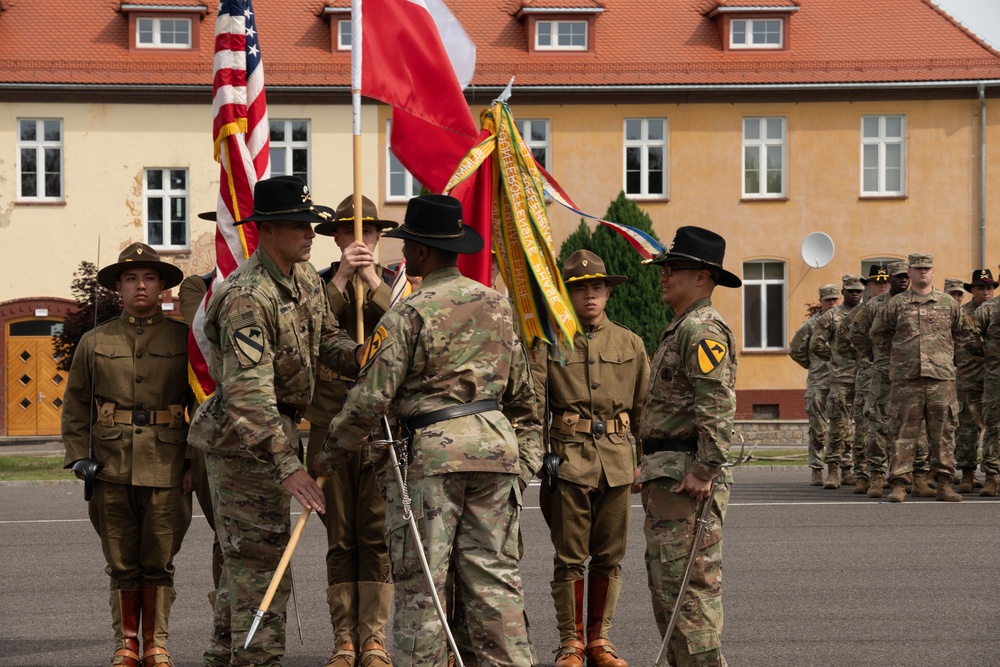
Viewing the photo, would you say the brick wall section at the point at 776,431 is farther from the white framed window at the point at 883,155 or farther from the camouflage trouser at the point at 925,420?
the camouflage trouser at the point at 925,420

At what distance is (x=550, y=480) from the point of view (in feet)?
25.2

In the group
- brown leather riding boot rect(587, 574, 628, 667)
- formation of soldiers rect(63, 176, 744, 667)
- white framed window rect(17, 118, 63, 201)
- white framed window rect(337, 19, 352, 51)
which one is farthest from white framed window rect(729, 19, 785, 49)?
brown leather riding boot rect(587, 574, 628, 667)

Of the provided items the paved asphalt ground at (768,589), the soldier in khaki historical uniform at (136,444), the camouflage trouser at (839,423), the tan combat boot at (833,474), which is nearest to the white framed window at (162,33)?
the paved asphalt ground at (768,589)

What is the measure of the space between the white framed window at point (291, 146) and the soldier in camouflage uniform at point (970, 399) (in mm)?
20724

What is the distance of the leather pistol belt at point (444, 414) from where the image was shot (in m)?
6.02

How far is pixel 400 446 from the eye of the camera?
6129mm

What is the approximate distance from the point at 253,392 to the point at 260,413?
10cm

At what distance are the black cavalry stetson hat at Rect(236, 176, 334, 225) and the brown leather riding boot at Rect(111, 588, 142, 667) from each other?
221cm

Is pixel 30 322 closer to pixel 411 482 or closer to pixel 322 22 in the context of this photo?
pixel 322 22

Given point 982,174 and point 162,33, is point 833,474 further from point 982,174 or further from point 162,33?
point 162,33

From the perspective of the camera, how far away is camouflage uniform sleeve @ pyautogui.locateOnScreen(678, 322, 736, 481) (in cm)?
632

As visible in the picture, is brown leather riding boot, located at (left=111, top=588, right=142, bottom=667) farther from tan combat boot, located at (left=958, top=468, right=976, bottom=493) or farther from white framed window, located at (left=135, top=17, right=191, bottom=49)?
white framed window, located at (left=135, top=17, right=191, bottom=49)

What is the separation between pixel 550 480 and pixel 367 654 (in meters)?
1.40

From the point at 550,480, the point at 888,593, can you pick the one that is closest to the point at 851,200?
the point at 888,593
